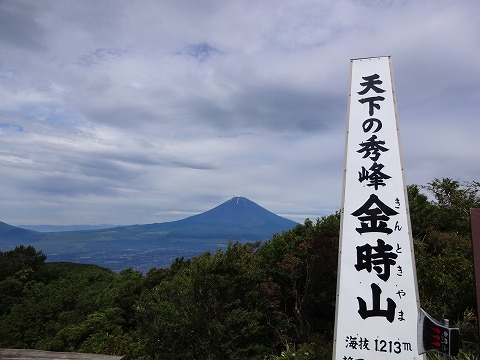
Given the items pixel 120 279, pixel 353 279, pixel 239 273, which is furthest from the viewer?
pixel 120 279

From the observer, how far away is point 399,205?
551 centimetres

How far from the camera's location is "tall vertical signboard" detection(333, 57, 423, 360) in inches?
200

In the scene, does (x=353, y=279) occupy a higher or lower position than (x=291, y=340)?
higher

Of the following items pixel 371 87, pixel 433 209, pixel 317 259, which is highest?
pixel 371 87

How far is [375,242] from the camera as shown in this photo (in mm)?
5453

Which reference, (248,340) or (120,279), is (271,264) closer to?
(248,340)

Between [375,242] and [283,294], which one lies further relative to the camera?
[283,294]

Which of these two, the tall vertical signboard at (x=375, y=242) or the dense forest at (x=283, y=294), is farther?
the dense forest at (x=283, y=294)

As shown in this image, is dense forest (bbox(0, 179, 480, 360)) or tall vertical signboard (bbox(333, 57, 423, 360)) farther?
dense forest (bbox(0, 179, 480, 360))

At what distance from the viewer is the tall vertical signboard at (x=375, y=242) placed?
5.09m

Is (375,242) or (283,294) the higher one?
(375,242)

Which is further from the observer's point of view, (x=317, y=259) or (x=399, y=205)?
(x=317, y=259)

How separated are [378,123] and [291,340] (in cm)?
704

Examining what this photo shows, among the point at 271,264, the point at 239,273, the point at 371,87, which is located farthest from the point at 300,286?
the point at 371,87
